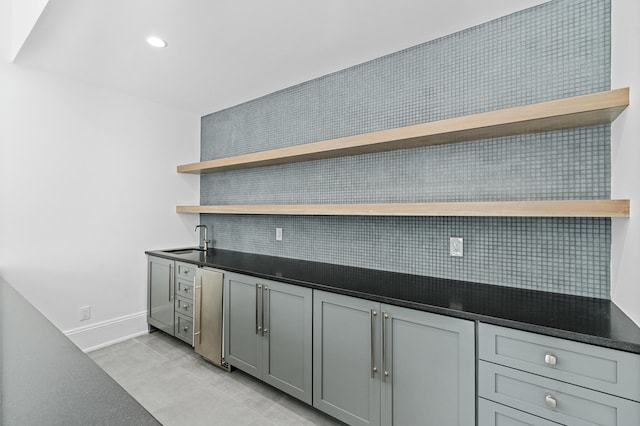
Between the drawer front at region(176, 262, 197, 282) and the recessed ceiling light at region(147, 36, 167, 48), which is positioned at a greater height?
the recessed ceiling light at region(147, 36, 167, 48)

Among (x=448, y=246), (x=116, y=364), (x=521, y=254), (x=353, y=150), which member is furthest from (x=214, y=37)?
(x=116, y=364)

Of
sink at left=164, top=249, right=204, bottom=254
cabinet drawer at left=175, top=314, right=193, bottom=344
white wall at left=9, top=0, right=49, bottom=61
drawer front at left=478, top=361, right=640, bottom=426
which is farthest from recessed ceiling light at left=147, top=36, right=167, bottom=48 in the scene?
drawer front at left=478, top=361, right=640, bottom=426

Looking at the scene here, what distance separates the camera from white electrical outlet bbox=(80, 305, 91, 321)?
2957 millimetres

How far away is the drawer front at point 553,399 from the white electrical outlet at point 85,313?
11.1 ft

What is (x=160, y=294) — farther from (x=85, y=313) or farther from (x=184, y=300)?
(x=85, y=313)

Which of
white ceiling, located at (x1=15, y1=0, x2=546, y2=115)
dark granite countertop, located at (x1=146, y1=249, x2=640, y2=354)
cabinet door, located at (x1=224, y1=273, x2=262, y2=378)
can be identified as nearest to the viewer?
dark granite countertop, located at (x1=146, y1=249, x2=640, y2=354)

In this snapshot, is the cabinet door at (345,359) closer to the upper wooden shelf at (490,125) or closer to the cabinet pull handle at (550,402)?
the cabinet pull handle at (550,402)

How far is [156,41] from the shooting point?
223cm

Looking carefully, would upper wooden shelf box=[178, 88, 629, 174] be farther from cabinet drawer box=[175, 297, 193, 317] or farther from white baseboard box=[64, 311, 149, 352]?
white baseboard box=[64, 311, 149, 352]

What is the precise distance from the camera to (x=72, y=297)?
9.50 feet

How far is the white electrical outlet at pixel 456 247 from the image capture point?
2021 mm

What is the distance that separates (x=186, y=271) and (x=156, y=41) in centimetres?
193

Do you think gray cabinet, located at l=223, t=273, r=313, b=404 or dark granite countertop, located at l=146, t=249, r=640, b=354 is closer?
dark granite countertop, located at l=146, t=249, r=640, b=354

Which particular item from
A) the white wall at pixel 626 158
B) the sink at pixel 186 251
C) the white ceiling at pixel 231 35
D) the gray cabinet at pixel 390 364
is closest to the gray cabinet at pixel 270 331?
the gray cabinet at pixel 390 364
